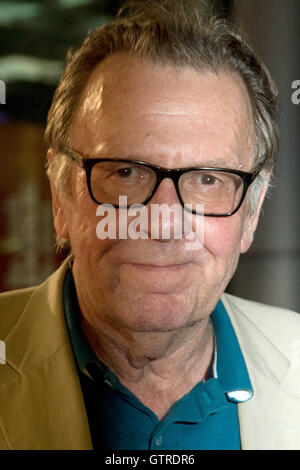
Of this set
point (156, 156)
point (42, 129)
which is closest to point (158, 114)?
point (156, 156)

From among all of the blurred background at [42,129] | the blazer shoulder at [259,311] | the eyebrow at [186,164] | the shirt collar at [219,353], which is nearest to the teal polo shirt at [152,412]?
the shirt collar at [219,353]

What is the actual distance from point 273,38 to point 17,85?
0.54 meters

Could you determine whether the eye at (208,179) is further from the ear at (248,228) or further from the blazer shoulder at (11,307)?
the blazer shoulder at (11,307)

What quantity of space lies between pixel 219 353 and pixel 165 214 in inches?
11.4

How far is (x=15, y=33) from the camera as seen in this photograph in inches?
43.6

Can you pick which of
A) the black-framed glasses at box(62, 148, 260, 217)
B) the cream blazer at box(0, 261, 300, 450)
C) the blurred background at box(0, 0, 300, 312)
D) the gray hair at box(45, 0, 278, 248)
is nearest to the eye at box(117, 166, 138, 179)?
the black-framed glasses at box(62, 148, 260, 217)

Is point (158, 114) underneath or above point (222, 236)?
above

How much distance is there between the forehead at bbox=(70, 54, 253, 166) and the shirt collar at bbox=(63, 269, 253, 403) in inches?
9.9

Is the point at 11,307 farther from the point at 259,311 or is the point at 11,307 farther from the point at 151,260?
the point at 259,311

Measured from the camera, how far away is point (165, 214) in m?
0.76

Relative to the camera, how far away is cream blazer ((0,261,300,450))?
0.76 metres

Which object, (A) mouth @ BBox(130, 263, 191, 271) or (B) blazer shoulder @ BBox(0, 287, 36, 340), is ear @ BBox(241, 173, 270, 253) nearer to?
(A) mouth @ BBox(130, 263, 191, 271)

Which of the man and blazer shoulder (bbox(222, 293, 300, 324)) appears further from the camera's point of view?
blazer shoulder (bbox(222, 293, 300, 324))
